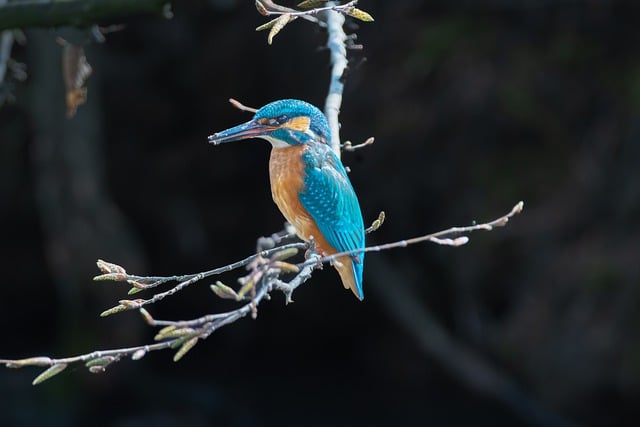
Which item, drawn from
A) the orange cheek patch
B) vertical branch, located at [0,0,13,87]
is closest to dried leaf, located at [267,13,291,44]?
the orange cheek patch

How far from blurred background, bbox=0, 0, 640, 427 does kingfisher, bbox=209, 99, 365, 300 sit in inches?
115

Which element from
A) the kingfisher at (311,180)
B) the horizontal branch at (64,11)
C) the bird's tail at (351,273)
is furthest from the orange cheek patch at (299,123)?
the horizontal branch at (64,11)

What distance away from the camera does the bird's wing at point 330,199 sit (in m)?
1.65

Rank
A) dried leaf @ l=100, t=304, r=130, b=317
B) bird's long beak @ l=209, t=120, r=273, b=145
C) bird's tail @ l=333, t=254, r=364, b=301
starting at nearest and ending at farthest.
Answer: dried leaf @ l=100, t=304, r=130, b=317 < bird's long beak @ l=209, t=120, r=273, b=145 < bird's tail @ l=333, t=254, r=364, b=301

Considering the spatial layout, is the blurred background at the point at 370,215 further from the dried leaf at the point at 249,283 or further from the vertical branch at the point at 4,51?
the dried leaf at the point at 249,283

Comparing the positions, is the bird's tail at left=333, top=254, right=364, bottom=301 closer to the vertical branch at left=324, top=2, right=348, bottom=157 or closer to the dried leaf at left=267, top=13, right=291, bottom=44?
the vertical branch at left=324, top=2, right=348, bottom=157

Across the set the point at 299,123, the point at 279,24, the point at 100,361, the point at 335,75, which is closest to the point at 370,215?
the point at 335,75

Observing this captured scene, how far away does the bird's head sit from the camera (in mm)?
1595

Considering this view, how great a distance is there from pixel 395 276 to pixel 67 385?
195 centimetres

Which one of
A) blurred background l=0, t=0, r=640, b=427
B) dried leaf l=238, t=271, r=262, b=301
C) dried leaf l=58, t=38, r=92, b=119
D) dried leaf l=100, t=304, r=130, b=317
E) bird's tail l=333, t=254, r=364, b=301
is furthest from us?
blurred background l=0, t=0, r=640, b=427

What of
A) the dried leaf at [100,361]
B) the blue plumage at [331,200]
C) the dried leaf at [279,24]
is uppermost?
the dried leaf at [279,24]

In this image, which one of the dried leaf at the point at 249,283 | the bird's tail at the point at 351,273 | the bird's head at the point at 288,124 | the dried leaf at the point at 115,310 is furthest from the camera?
the bird's tail at the point at 351,273

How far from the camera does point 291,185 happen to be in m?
1.67

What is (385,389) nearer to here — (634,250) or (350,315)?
(350,315)
